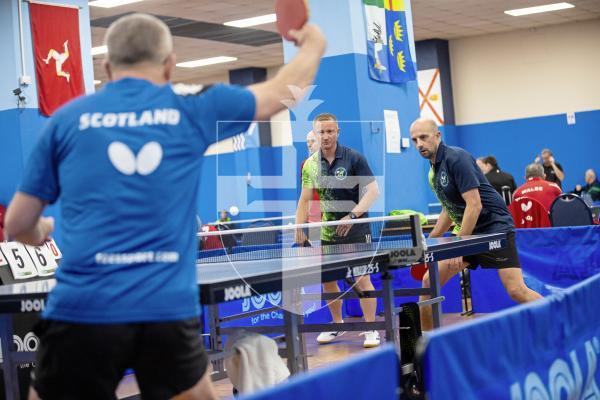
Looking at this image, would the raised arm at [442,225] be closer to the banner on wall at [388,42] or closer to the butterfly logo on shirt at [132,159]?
the banner on wall at [388,42]

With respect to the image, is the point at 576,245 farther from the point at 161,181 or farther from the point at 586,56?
the point at 586,56

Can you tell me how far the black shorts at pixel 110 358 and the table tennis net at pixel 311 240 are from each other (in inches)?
93.7

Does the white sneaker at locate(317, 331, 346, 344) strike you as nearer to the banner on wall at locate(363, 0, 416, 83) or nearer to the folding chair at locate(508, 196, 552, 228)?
the folding chair at locate(508, 196, 552, 228)

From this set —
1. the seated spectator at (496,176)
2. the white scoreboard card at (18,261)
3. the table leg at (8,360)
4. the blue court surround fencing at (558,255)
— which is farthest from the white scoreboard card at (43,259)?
the seated spectator at (496,176)

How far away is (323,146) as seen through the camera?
675 cm

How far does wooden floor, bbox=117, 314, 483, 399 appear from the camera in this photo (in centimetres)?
650

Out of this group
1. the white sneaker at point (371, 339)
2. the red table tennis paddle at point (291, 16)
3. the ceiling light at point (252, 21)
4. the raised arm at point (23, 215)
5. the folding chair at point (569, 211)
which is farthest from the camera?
the ceiling light at point (252, 21)

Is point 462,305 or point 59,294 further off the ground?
point 59,294

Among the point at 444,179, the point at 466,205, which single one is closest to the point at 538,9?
the point at 444,179

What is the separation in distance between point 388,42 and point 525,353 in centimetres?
833

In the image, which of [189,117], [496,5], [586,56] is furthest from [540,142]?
[189,117]

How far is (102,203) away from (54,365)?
0.46 m

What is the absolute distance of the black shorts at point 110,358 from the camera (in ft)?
7.79

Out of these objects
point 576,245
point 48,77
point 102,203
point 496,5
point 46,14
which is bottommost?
point 576,245
